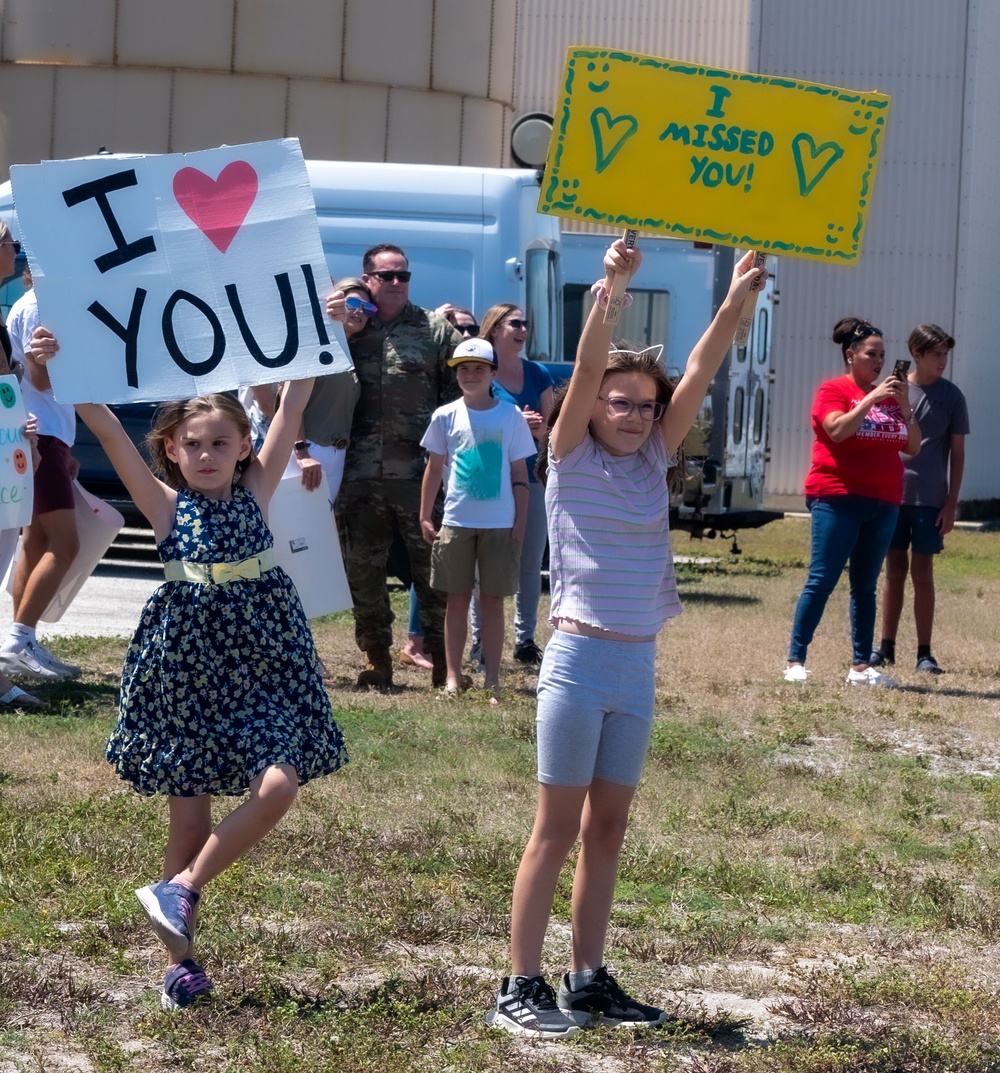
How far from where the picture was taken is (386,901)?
4.98 m

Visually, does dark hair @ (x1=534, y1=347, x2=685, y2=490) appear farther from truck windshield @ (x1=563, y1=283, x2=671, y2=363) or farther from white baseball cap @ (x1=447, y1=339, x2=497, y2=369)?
truck windshield @ (x1=563, y1=283, x2=671, y2=363)

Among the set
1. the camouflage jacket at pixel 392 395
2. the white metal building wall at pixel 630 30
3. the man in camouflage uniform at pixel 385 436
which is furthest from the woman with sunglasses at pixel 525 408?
the white metal building wall at pixel 630 30

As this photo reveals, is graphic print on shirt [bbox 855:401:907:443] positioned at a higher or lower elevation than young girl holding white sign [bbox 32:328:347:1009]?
higher

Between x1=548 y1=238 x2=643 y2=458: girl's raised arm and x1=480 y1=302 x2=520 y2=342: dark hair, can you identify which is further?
x1=480 y1=302 x2=520 y2=342: dark hair

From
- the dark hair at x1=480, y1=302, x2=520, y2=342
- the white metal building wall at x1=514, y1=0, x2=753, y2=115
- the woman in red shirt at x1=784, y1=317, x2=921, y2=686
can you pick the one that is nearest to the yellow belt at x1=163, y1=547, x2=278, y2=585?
the dark hair at x1=480, y1=302, x2=520, y2=342

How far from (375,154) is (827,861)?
1426cm

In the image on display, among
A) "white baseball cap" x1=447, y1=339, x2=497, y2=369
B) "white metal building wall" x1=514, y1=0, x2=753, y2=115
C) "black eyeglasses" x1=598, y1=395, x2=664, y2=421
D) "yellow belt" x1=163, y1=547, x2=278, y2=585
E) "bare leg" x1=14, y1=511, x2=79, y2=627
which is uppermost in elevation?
"white metal building wall" x1=514, y1=0, x2=753, y2=115

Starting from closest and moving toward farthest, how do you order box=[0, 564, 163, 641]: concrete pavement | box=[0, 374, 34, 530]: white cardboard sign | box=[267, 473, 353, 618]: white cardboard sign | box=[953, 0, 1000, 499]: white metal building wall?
box=[0, 374, 34, 530]: white cardboard sign, box=[267, 473, 353, 618]: white cardboard sign, box=[0, 564, 163, 641]: concrete pavement, box=[953, 0, 1000, 499]: white metal building wall

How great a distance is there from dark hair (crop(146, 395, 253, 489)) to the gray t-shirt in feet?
21.2

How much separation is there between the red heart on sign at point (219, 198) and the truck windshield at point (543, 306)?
8242mm

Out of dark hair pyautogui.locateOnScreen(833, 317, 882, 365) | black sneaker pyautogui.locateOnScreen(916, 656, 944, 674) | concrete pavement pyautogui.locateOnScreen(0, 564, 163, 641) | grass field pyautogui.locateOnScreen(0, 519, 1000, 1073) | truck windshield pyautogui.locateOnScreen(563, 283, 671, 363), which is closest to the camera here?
grass field pyautogui.locateOnScreen(0, 519, 1000, 1073)

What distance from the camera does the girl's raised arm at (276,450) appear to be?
4469 millimetres

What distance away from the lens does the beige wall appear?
59.9 ft

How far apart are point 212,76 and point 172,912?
15.6m
